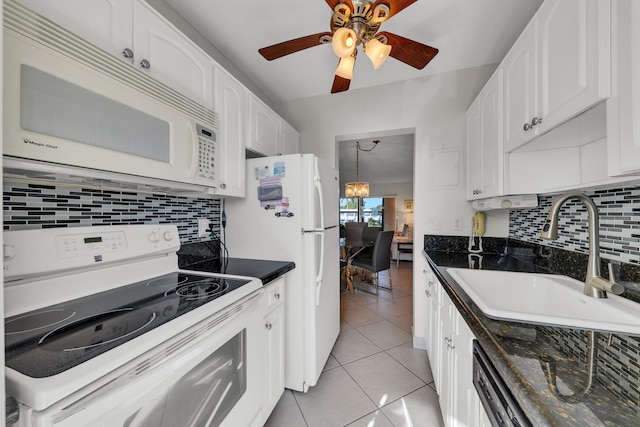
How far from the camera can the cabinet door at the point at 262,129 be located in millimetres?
1724

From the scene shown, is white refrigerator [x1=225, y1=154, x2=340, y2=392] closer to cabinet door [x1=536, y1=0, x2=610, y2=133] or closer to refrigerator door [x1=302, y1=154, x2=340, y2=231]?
refrigerator door [x1=302, y1=154, x2=340, y2=231]

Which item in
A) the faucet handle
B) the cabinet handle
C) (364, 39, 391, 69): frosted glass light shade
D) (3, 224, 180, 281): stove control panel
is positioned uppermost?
(364, 39, 391, 69): frosted glass light shade

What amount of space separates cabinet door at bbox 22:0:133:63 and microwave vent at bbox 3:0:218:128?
0.03 m

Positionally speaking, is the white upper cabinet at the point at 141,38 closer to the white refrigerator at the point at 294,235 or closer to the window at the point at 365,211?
the white refrigerator at the point at 294,235

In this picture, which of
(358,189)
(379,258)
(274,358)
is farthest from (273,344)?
(358,189)

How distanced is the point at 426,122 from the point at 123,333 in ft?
8.08

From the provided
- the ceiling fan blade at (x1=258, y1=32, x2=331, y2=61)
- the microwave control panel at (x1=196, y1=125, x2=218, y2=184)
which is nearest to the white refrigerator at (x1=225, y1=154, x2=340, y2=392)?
the microwave control panel at (x1=196, y1=125, x2=218, y2=184)

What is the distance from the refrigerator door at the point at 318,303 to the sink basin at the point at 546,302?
83 cm

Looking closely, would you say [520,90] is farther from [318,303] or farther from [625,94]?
[318,303]

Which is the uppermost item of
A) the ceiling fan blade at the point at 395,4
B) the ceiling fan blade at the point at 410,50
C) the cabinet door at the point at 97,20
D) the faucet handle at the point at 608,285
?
the ceiling fan blade at the point at 395,4

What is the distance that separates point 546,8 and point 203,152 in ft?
5.56

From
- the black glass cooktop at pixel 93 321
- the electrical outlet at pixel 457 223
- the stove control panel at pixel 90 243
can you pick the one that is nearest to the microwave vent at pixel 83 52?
the stove control panel at pixel 90 243

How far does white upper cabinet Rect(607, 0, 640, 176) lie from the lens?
2.03 feet

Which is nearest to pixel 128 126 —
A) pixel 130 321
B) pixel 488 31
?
pixel 130 321
